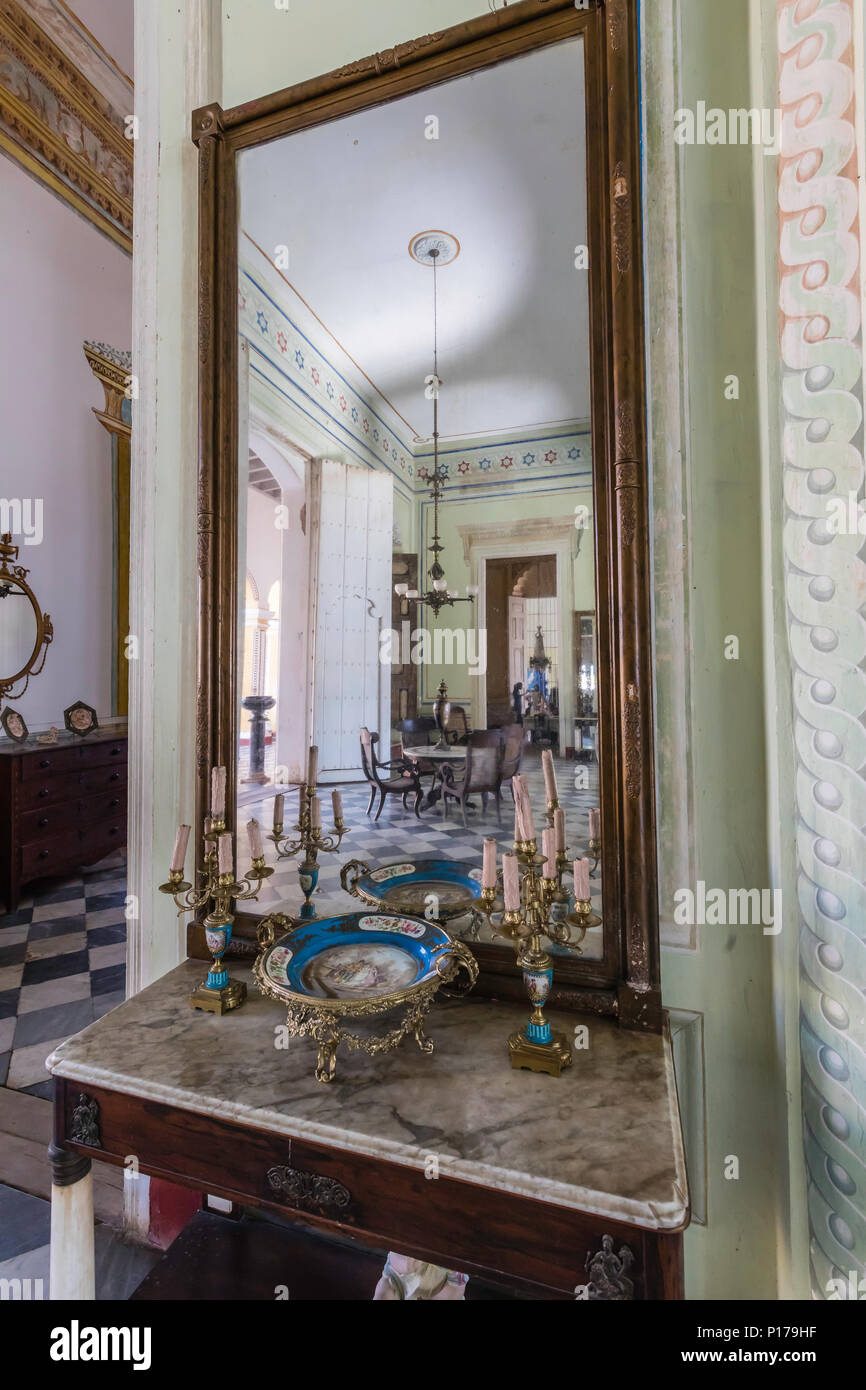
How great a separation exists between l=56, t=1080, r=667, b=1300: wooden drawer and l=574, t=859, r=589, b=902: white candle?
433 mm

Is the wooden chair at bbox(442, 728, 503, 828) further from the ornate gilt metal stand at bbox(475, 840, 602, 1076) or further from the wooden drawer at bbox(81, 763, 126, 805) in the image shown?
the wooden drawer at bbox(81, 763, 126, 805)

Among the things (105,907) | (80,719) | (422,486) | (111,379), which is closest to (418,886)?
(422,486)

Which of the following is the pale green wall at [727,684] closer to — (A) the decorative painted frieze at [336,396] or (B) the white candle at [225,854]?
(A) the decorative painted frieze at [336,396]

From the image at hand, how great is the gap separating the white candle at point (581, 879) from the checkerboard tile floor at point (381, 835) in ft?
0.78

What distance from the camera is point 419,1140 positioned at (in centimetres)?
94

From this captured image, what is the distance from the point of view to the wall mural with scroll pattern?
96cm

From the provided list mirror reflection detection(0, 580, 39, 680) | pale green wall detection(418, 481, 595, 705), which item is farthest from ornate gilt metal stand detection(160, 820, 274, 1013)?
mirror reflection detection(0, 580, 39, 680)

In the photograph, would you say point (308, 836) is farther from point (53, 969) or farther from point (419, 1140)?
point (53, 969)

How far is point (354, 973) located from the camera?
1.24m

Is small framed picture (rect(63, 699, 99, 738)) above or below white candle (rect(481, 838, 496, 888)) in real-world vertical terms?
above

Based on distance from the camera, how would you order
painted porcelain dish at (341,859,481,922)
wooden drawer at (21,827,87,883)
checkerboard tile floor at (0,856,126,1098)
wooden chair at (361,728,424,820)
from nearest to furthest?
painted porcelain dish at (341,859,481,922) → wooden chair at (361,728,424,820) → checkerboard tile floor at (0,856,126,1098) → wooden drawer at (21,827,87,883)

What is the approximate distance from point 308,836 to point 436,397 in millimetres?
1083

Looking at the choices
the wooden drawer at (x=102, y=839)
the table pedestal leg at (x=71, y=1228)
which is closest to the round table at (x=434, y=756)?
the table pedestal leg at (x=71, y=1228)
